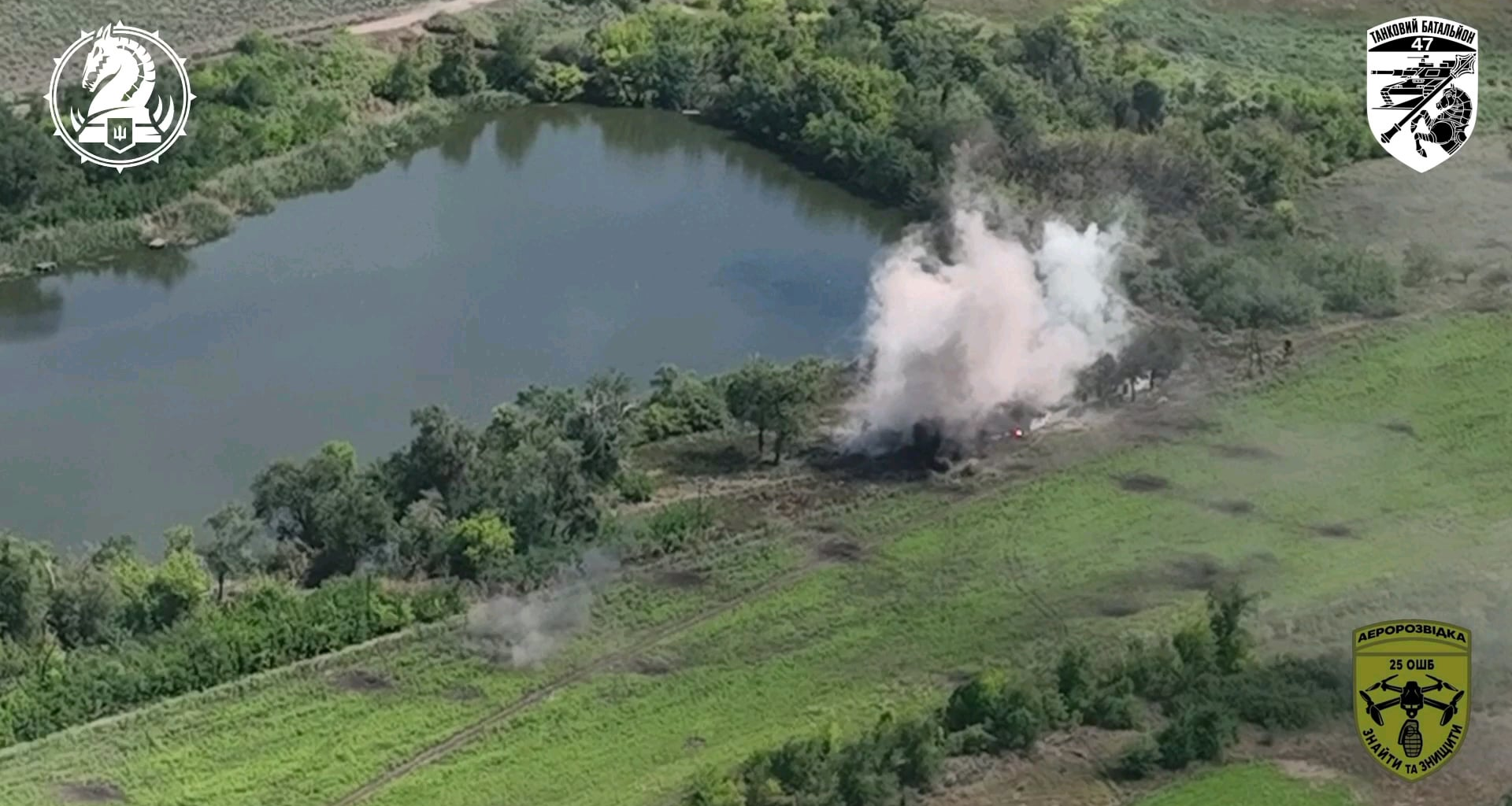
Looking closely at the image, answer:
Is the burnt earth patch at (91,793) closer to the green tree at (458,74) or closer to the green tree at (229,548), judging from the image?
the green tree at (229,548)

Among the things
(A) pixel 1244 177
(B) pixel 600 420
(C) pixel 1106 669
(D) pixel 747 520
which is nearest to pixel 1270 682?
(C) pixel 1106 669

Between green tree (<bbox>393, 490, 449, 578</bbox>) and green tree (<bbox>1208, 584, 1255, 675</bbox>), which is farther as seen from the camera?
green tree (<bbox>393, 490, 449, 578</bbox>)

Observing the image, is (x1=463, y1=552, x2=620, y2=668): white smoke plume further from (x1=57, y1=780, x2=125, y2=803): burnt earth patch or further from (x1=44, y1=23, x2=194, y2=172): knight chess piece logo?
(x1=44, y1=23, x2=194, y2=172): knight chess piece logo

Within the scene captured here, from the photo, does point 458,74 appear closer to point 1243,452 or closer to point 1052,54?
point 1052,54

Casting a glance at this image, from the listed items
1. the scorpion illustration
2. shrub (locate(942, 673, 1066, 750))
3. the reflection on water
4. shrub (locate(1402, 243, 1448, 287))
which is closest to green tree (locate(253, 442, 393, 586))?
shrub (locate(942, 673, 1066, 750))

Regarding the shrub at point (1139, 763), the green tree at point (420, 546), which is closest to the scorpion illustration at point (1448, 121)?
the shrub at point (1139, 763)
